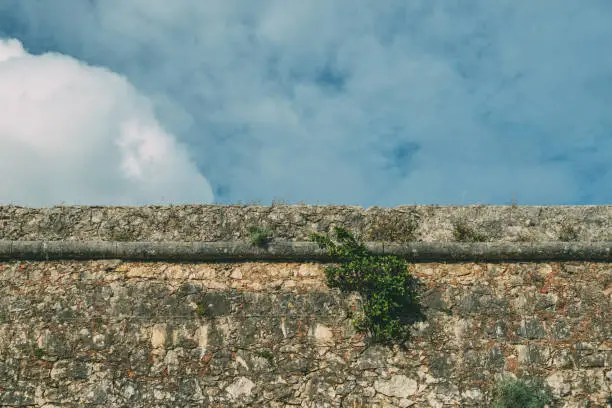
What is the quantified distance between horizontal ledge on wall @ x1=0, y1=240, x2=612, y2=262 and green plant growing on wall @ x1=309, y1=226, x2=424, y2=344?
0.47 ft

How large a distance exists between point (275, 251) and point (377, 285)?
1450 mm

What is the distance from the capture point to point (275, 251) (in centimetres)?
811

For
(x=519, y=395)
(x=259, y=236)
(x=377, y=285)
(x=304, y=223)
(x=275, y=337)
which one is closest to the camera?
(x=519, y=395)

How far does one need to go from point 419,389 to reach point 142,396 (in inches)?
138

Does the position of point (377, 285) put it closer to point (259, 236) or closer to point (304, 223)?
point (304, 223)

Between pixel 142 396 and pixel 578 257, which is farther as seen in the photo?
pixel 578 257

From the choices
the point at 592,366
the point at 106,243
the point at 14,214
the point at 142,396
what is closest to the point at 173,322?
the point at 142,396

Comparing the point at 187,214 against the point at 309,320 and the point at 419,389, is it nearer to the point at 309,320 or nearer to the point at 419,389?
the point at 309,320

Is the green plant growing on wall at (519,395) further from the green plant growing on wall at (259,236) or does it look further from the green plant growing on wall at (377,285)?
the green plant growing on wall at (259,236)

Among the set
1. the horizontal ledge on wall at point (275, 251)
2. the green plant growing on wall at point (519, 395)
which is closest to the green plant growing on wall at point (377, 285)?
the horizontal ledge on wall at point (275, 251)

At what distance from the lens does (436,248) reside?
8141 millimetres

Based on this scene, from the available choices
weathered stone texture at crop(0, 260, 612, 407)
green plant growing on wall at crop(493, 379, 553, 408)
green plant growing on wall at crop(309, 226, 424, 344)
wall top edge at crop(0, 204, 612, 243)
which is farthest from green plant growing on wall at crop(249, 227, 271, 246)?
green plant growing on wall at crop(493, 379, 553, 408)

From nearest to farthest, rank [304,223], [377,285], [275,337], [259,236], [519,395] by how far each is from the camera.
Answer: [519,395] < [275,337] < [377,285] < [259,236] < [304,223]

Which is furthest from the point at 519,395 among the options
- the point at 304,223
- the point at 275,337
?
the point at 304,223
